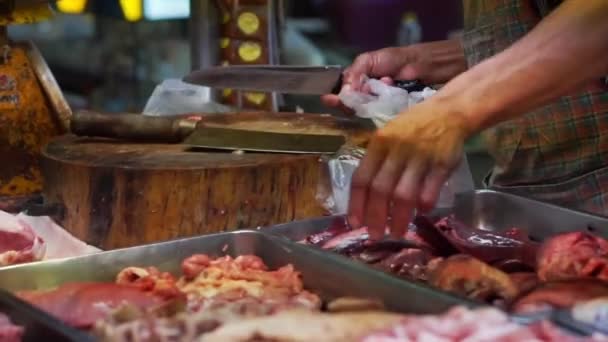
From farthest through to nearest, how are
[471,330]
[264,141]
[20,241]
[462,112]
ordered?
1. [264,141]
2. [20,241]
3. [462,112]
4. [471,330]

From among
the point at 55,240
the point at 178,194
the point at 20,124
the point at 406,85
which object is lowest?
the point at 55,240

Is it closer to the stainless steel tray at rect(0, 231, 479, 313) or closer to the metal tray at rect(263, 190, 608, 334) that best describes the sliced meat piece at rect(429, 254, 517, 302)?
the stainless steel tray at rect(0, 231, 479, 313)

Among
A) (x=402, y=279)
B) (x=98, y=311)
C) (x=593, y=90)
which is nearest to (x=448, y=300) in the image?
(x=402, y=279)

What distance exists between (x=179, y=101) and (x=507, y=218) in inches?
60.1

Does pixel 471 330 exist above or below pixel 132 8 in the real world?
below

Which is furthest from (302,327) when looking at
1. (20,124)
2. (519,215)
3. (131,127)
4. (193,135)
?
(20,124)

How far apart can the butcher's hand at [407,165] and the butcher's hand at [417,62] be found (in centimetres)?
145

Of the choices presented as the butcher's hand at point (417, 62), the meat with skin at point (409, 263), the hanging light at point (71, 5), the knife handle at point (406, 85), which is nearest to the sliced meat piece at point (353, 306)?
the meat with skin at point (409, 263)

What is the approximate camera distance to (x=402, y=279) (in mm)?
1957

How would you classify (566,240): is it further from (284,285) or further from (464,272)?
(284,285)

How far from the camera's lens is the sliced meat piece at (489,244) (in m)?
2.33

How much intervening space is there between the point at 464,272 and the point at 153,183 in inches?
39.5

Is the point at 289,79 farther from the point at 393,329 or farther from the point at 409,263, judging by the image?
the point at 393,329

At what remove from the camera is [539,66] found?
213 cm
